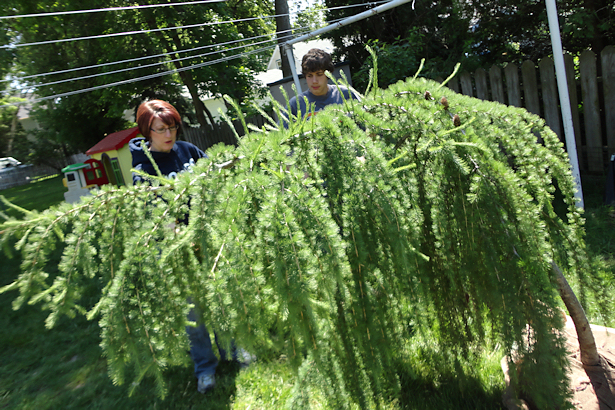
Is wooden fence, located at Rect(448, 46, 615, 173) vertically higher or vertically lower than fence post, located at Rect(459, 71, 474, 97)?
lower

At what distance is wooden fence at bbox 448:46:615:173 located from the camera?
4742mm

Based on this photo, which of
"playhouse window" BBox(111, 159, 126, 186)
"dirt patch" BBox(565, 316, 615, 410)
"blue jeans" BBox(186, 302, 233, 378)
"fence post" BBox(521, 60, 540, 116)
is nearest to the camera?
"dirt patch" BBox(565, 316, 615, 410)

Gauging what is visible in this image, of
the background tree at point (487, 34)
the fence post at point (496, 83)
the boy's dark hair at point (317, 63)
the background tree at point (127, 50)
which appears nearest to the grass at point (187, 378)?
the fence post at point (496, 83)

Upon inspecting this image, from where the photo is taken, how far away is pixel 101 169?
1074 centimetres

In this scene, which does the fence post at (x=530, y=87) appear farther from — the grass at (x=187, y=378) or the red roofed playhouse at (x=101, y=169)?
the red roofed playhouse at (x=101, y=169)

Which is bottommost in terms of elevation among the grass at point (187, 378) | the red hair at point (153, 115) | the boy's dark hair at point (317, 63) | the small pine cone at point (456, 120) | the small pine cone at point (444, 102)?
the grass at point (187, 378)

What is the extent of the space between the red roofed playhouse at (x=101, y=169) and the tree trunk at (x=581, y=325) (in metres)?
10.2

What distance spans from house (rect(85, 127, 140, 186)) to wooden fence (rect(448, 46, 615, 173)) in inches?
330

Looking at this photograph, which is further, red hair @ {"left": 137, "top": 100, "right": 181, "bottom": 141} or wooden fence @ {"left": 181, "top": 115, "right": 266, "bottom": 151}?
wooden fence @ {"left": 181, "top": 115, "right": 266, "bottom": 151}

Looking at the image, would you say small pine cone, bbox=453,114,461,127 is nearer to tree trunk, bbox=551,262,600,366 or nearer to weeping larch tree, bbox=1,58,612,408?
weeping larch tree, bbox=1,58,612,408

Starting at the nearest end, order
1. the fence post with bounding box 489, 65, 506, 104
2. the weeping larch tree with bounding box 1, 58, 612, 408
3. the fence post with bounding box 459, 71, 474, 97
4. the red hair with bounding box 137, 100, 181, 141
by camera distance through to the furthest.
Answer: the weeping larch tree with bounding box 1, 58, 612, 408 < the red hair with bounding box 137, 100, 181, 141 < the fence post with bounding box 489, 65, 506, 104 < the fence post with bounding box 459, 71, 474, 97

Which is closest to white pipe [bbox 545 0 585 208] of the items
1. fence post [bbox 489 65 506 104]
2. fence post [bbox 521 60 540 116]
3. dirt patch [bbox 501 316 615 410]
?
fence post [bbox 521 60 540 116]

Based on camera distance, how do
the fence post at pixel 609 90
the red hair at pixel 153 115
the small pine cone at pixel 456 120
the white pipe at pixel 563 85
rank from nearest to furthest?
the small pine cone at pixel 456 120
the red hair at pixel 153 115
the white pipe at pixel 563 85
the fence post at pixel 609 90

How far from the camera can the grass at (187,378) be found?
95.7 inches
